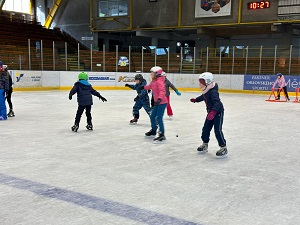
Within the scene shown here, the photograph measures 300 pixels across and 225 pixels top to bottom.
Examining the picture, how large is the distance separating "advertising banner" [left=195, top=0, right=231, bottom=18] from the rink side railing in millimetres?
2931

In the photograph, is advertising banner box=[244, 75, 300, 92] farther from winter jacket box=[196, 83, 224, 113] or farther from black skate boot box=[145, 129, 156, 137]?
winter jacket box=[196, 83, 224, 113]

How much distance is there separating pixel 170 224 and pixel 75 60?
1974cm

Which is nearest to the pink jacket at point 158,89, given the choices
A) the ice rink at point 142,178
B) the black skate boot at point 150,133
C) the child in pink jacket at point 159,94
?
the child in pink jacket at point 159,94

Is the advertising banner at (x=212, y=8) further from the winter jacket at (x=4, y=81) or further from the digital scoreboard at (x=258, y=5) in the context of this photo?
the winter jacket at (x=4, y=81)

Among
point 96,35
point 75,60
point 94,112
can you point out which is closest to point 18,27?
point 96,35

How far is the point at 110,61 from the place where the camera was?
22.2 metres

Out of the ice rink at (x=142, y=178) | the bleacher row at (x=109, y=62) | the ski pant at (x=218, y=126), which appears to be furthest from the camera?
the bleacher row at (x=109, y=62)

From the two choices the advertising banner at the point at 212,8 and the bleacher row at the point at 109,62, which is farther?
the advertising banner at the point at 212,8

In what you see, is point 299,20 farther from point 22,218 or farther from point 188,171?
point 22,218

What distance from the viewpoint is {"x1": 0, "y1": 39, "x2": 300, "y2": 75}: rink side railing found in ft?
64.1

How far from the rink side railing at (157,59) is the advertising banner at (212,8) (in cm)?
293

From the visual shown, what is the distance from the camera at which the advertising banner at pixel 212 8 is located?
23312 mm

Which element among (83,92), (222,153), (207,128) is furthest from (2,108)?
(222,153)

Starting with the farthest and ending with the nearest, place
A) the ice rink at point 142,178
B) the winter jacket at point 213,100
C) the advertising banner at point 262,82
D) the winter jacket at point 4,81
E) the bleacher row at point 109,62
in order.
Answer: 1. the bleacher row at point 109,62
2. the advertising banner at point 262,82
3. the winter jacket at point 4,81
4. the winter jacket at point 213,100
5. the ice rink at point 142,178
